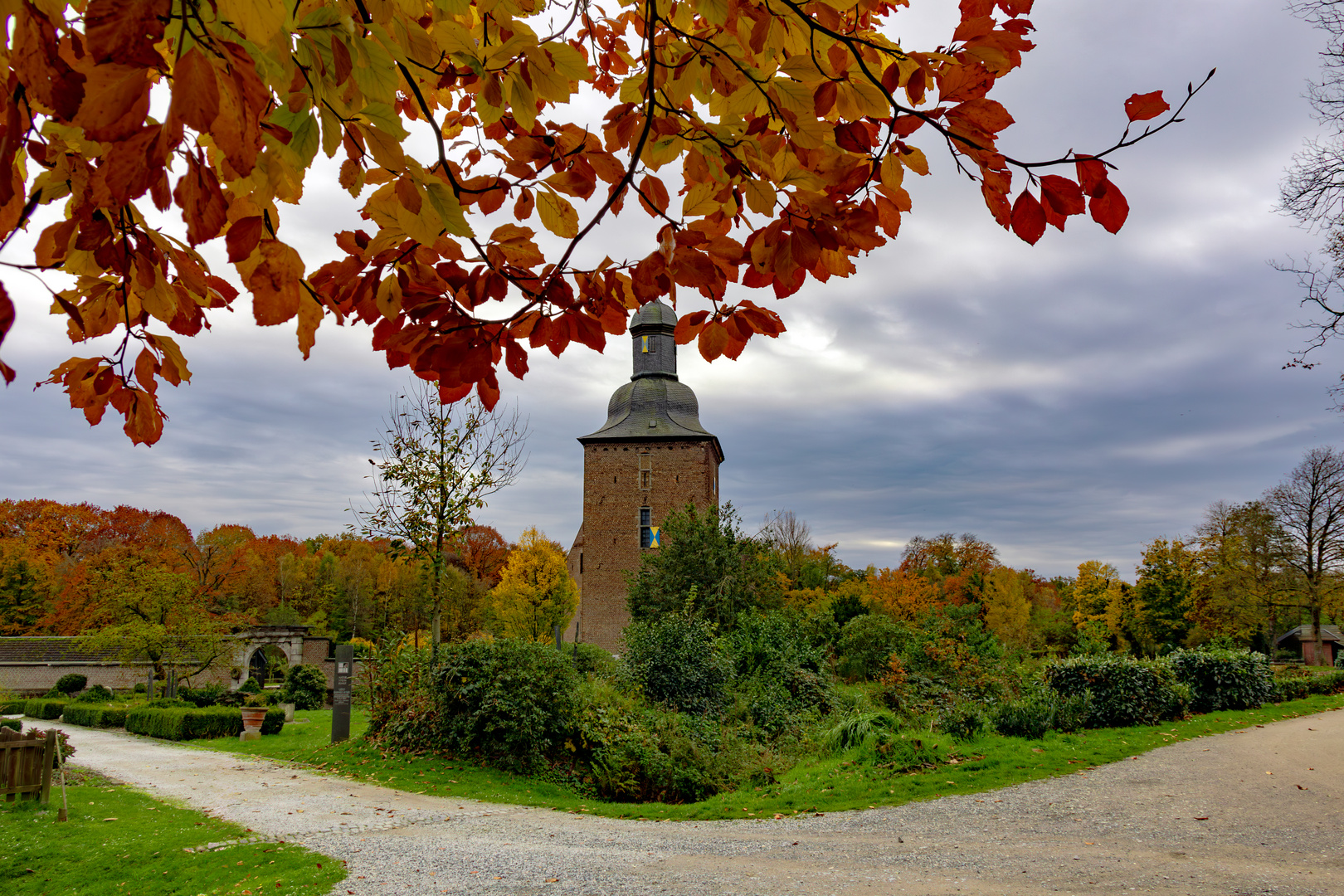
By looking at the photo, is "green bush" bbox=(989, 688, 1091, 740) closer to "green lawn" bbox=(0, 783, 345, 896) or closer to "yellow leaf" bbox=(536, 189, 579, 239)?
"green lawn" bbox=(0, 783, 345, 896)

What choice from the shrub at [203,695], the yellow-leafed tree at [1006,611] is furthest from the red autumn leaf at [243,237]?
the yellow-leafed tree at [1006,611]

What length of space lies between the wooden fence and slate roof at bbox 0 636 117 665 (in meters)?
24.4

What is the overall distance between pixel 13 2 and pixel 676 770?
9.90 metres

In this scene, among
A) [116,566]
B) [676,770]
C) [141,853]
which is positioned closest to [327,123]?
[141,853]

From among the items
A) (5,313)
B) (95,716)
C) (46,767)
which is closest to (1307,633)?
(46,767)

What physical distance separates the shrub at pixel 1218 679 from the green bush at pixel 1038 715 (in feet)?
12.6

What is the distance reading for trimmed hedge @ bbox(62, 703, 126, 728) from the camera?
1970 centimetres

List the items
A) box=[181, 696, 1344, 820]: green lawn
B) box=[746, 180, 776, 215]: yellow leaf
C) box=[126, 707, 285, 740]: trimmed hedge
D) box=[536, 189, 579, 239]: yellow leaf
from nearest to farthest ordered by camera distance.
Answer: box=[746, 180, 776, 215]: yellow leaf → box=[536, 189, 579, 239]: yellow leaf → box=[181, 696, 1344, 820]: green lawn → box=[126, 707, 285, 740]: trimmed hedge

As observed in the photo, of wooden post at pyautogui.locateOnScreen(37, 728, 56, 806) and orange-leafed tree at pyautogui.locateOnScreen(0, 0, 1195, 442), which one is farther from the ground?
orange-leafed tree at pyautogui.locateOnScreen(0, 0, 1195, 442)

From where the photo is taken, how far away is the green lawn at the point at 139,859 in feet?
18.1

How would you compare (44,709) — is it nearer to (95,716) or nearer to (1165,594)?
(95,716)

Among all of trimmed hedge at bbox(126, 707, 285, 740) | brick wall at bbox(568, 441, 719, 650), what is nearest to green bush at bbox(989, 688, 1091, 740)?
trimmed hedge at bbox(126, 707, 285, 740)

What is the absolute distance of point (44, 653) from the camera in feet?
94.0

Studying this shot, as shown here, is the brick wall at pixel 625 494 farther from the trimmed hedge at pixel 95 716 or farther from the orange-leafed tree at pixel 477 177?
the orange-leafed tree at pixel 477 177
